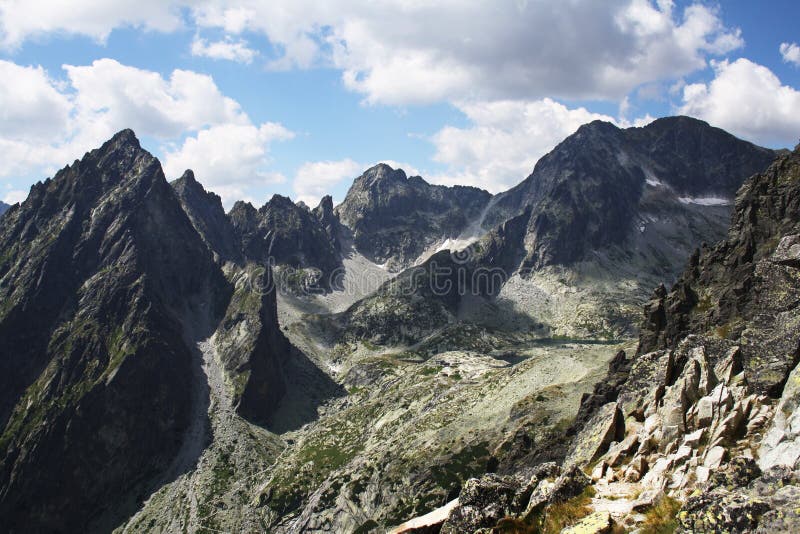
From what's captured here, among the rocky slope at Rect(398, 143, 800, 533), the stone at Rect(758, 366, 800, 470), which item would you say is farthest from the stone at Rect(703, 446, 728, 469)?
the stone at Rect(758, 366, 800, 470)

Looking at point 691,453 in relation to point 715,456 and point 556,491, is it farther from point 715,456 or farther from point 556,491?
point 556,491

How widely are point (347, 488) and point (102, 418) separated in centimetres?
12282

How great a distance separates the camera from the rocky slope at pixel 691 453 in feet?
50.7

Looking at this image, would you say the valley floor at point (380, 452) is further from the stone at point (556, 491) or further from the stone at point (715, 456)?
the stone at point (556, 491)

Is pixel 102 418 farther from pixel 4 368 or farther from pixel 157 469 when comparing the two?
pixel 4 368

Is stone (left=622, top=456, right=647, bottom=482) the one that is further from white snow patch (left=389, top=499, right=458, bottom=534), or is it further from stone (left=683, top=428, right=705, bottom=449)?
white snow patch (left=389, top=499, right=458, bottom=534)

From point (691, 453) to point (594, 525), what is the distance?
323 inches

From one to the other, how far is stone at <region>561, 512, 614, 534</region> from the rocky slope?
42 millimetres

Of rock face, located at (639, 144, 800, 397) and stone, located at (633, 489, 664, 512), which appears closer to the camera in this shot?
stone, located at (633, 489, 664, 512)

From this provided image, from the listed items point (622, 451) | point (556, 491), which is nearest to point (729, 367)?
point (622, 451)

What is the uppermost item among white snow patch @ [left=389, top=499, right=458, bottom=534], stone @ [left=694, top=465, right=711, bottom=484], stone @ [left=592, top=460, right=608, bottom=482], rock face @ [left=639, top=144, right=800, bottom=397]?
rock face @ [left=639, top=144, right=800, bottom=397]

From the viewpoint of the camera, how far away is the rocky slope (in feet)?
50.7

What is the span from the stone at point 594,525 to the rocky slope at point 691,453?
0.14 ft

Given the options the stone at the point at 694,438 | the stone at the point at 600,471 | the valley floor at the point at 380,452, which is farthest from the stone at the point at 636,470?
the valley floor at the point at 380,452
